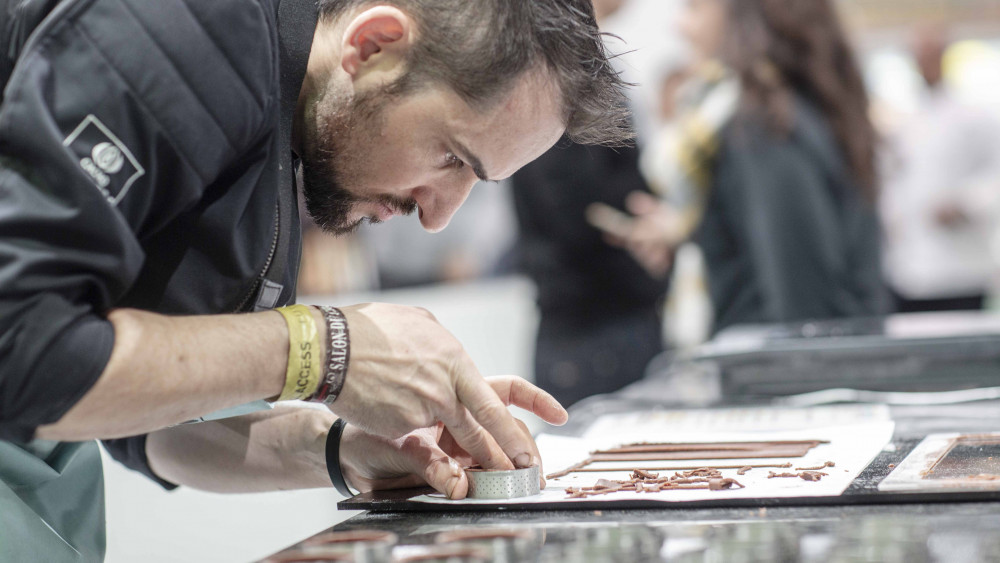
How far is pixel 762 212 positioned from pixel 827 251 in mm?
200

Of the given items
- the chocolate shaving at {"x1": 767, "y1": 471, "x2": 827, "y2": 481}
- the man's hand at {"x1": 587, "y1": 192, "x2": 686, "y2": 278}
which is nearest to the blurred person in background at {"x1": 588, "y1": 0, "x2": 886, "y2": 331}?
the man's hand at {"x1": 587, "y1": 192, "x2": 686, "y2": 278}

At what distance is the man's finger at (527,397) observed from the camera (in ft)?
4.25

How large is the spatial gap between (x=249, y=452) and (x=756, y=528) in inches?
31.2

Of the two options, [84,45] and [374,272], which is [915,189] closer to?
[374,272]

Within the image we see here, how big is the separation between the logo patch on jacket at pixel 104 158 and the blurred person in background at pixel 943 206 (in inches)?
188

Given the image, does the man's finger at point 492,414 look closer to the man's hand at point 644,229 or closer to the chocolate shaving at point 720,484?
the chocolate shaving at point 720,484

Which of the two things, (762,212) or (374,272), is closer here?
(762,212)

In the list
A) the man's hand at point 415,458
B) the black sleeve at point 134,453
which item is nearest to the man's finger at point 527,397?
the man's hand at point 415,458

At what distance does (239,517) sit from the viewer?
245 centimetres

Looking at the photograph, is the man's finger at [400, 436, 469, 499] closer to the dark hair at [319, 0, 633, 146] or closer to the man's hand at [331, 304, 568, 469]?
the man's hand at [331, 304, 568, 469]

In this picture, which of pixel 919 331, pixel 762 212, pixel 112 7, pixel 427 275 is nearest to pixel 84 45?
pixel 112 7

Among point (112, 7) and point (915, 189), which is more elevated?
point (112, 7)

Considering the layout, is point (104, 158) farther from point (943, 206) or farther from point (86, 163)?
point (943, 206)

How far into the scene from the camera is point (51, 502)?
142cm
